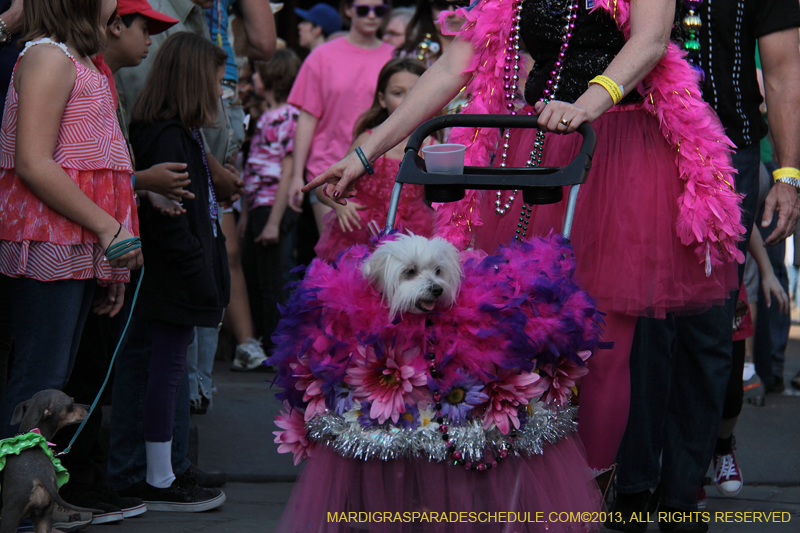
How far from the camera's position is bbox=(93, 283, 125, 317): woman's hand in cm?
332

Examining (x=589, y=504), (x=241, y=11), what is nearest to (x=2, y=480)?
(x=589, y=504)

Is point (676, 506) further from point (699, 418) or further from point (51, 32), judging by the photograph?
point (51, 32)

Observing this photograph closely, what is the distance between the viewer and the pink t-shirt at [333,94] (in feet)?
19.6

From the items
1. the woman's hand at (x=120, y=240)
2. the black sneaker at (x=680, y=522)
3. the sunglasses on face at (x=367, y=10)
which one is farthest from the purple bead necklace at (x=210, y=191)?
the sunglasses on face at (x=367, y=10)

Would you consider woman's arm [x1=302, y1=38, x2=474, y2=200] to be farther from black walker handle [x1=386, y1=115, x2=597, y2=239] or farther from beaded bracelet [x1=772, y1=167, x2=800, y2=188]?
beaded bracelet [x1=772, y1=167, x2=800, y2=188]

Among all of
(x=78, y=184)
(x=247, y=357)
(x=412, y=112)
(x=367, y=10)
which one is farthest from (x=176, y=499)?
(x=367, y=10)

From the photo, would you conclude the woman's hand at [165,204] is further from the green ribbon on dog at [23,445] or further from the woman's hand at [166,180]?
the green ribbon on dog at [23,445]

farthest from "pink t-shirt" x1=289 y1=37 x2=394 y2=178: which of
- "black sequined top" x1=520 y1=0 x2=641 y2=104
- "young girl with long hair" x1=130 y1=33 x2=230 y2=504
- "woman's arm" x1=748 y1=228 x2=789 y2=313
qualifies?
"black sequined top" x1=520 y1=0 x2=641 y2=104

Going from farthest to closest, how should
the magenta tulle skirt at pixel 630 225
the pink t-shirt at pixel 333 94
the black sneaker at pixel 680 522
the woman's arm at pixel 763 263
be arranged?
the pink t-shirt at pixel 333 94
the woman's arm at pixel 763 263
the black sneaker at pixel 680 522
the magenta tulle skirt at pixel 630 225

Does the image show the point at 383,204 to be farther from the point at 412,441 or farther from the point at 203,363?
the point at 412,441

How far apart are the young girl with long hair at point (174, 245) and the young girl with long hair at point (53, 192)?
48 cm

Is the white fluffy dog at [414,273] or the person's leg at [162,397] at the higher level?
the white fluffy dog at [414,273]

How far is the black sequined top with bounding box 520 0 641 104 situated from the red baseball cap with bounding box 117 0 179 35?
4.61 feet

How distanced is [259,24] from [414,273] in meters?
2.69
